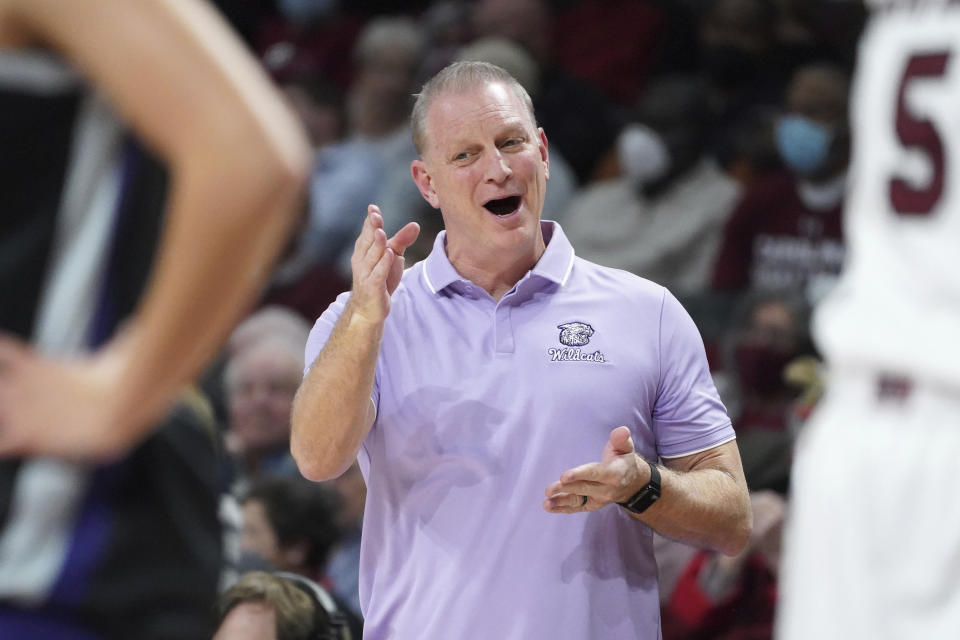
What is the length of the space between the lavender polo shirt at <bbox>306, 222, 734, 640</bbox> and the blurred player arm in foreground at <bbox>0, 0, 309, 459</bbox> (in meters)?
1.52

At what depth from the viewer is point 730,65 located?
8.12m

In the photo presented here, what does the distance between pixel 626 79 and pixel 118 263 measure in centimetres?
695

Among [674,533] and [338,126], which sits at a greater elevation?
[674,533]

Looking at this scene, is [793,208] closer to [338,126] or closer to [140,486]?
[338,126]

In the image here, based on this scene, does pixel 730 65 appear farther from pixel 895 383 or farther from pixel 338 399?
pixel 895 383

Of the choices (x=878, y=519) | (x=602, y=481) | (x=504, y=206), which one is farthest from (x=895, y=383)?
(x=504, y=206)

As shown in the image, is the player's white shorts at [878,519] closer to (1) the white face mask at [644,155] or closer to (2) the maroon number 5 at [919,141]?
(2) the maroon number 5 at [919,141]

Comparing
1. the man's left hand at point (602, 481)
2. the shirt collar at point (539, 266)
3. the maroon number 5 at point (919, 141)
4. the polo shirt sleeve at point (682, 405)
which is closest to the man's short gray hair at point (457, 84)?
the shirt collar at point (539, 266)

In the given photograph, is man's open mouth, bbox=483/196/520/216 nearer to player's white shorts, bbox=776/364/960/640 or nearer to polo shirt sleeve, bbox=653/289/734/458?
polo shirt sleeve, bbox=653/289/734/458

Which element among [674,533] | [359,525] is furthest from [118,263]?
[359,525]

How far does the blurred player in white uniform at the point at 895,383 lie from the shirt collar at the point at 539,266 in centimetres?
130

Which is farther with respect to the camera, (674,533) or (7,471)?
(674,533)

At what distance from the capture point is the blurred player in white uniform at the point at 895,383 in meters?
2.20

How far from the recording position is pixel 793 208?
23.6ft
